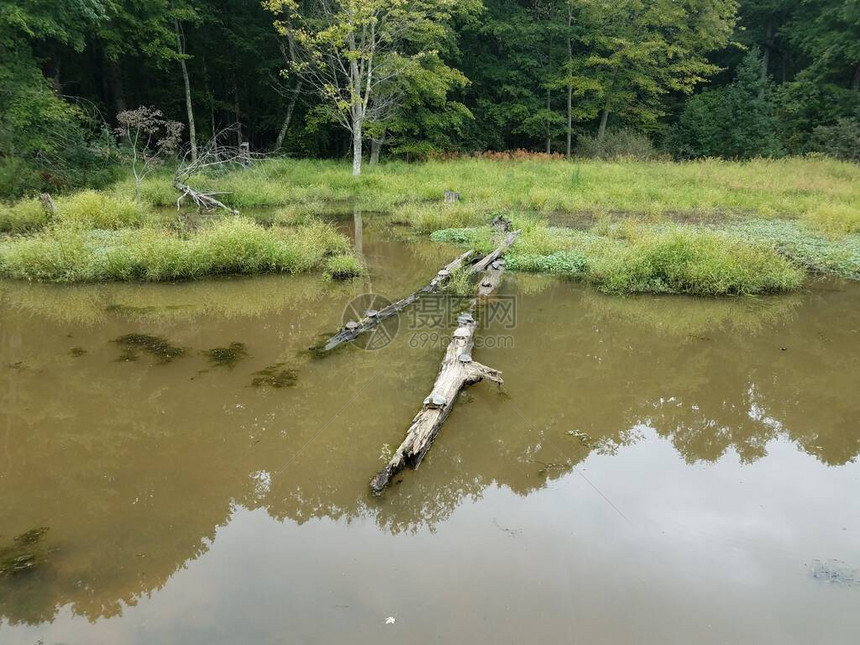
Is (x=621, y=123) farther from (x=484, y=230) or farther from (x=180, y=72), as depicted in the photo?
(x=180, y=72)

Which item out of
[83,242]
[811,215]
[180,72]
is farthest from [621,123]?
[83,242]

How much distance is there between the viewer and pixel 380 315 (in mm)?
7199

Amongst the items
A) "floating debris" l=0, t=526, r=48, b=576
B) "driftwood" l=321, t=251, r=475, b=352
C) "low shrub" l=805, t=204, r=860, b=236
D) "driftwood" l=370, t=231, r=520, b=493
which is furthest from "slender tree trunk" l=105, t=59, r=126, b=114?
"low shrub" l=805, t=204, r=860, b=236

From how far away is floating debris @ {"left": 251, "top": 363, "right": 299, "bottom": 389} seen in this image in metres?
5.68

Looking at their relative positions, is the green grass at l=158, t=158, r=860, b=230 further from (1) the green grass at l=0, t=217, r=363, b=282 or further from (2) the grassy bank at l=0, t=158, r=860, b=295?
(1) the green grass at l=0, t=217, r=363, b=282

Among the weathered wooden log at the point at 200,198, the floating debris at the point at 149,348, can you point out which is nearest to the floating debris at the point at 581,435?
the floating debris at the point at 149,348

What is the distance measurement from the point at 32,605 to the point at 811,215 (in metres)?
15.9

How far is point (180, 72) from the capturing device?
2408 centimetres

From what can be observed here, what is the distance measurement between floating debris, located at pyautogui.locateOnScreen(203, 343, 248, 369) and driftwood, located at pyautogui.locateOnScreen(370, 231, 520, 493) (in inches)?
95.8

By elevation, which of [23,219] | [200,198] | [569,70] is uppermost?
[569,70]

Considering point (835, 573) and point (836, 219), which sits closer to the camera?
point (835, 573)

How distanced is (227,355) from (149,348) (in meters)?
1.00

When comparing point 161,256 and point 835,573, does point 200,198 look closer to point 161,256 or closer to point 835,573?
point 161,256

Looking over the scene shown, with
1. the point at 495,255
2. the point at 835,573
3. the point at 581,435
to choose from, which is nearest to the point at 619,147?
the point at 495,255
